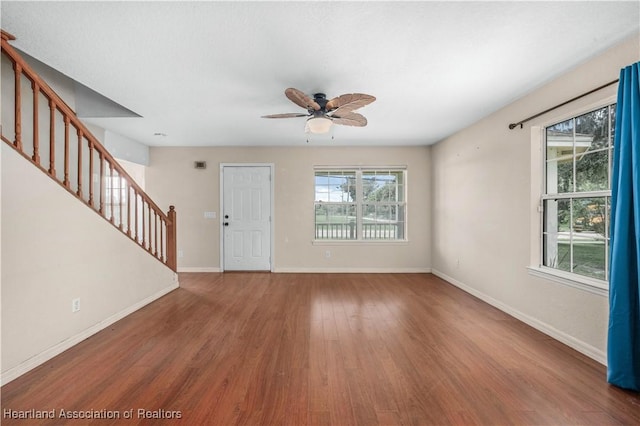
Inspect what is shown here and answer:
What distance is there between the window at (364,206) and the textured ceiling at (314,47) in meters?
2.25

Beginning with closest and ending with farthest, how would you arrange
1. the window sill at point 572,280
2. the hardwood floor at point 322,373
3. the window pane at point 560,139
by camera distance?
1. the hardwood floor at point 322,373
2. the window sill at point 572,280
3. the window pane at point 560,139

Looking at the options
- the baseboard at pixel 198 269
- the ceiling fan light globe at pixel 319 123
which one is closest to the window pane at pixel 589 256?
the ceiling fan light globe at pixel 319 123

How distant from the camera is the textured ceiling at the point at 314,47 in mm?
1693

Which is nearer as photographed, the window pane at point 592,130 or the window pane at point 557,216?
the window pane at point 592,130

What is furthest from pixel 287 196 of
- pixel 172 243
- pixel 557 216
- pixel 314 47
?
pixel 557 216

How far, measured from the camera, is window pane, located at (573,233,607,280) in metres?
2.33

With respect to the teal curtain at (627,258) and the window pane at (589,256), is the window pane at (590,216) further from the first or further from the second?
the teal curtain at (627,258)

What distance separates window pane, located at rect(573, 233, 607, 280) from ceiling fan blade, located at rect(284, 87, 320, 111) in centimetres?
271

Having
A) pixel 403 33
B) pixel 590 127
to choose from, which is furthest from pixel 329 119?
pixel 590 127

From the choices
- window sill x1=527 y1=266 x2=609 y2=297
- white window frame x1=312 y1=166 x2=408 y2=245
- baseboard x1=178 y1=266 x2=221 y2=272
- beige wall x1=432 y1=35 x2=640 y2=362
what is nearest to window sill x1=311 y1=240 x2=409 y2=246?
white window frame x1=312 y1=166 x2=408 y2=245

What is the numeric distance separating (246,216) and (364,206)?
232cm

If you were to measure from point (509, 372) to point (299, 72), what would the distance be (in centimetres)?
290

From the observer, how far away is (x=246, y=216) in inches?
210

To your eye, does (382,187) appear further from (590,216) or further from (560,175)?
(590,216)
